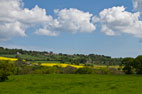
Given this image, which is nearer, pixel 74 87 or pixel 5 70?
pixel 74 87

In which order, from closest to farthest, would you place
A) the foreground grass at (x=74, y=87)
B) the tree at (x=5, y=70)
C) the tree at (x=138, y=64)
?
1. the foreground grass at (x=74, y=87)
2. the tree at (x=5, y=70)
3. the tree at (x=138, y=64)

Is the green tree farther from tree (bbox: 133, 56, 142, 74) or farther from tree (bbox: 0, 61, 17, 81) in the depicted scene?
tree (bbox: 0, 61, 17, 81)

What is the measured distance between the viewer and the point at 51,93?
30.0 metres

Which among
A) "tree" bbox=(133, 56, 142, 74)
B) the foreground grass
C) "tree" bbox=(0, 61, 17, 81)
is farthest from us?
"tree" bbox=(133, 56, 142, 74)

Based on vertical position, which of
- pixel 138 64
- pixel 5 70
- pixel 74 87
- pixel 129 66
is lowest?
pixel 74 87

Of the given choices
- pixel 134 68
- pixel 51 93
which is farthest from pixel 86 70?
pixel 51 93

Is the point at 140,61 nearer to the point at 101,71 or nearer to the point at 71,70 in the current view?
the point at 101,71

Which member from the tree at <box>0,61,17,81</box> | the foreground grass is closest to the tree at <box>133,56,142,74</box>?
the foreground grass

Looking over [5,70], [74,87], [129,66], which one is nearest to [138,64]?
[129,66]

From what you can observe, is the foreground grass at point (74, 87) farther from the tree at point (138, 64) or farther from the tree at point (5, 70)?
the tree at point (138, 64)

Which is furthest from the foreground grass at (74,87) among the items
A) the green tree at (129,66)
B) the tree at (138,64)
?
the green tree at (129,66)

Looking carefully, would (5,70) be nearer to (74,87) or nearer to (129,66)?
(74,87)

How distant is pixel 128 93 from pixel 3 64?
1288 inches

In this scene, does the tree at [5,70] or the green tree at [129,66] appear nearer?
the tree at [5,70]
